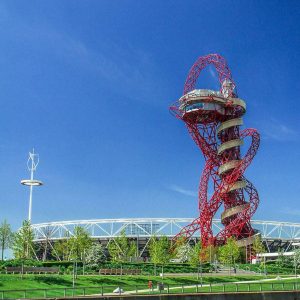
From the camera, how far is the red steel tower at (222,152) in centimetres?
11756

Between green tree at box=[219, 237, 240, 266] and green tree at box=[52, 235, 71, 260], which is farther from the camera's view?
green tree at box=[219, 237, 240, 266]

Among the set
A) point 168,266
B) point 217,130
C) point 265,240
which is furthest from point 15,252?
point 265,240

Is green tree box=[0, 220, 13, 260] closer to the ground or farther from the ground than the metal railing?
farther from the ground

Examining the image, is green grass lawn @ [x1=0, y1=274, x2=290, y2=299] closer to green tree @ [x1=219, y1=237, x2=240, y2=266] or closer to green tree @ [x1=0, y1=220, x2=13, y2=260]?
green tree @ [x1=219, y1=237, x2=240, y2=266]

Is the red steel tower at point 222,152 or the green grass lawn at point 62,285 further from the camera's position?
the red steel tower at point 222,152

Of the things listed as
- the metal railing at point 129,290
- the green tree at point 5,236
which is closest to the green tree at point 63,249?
the green tree at point 5,236

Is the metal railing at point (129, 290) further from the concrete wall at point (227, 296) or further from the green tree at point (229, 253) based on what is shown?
the green tree at point (229, 253)

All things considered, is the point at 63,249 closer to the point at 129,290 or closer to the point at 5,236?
the point at 5,236

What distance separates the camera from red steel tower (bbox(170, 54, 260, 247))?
11756 centimetres

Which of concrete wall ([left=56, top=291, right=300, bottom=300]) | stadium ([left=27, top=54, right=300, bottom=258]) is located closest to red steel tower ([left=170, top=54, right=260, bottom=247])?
stadium ([left=27, top=54, right=300, bottom=258])

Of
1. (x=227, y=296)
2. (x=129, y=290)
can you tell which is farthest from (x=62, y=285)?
(x=227, y=296)

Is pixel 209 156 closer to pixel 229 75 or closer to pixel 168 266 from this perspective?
pixel 229 75

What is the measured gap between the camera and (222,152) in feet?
398

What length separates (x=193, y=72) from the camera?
126m
